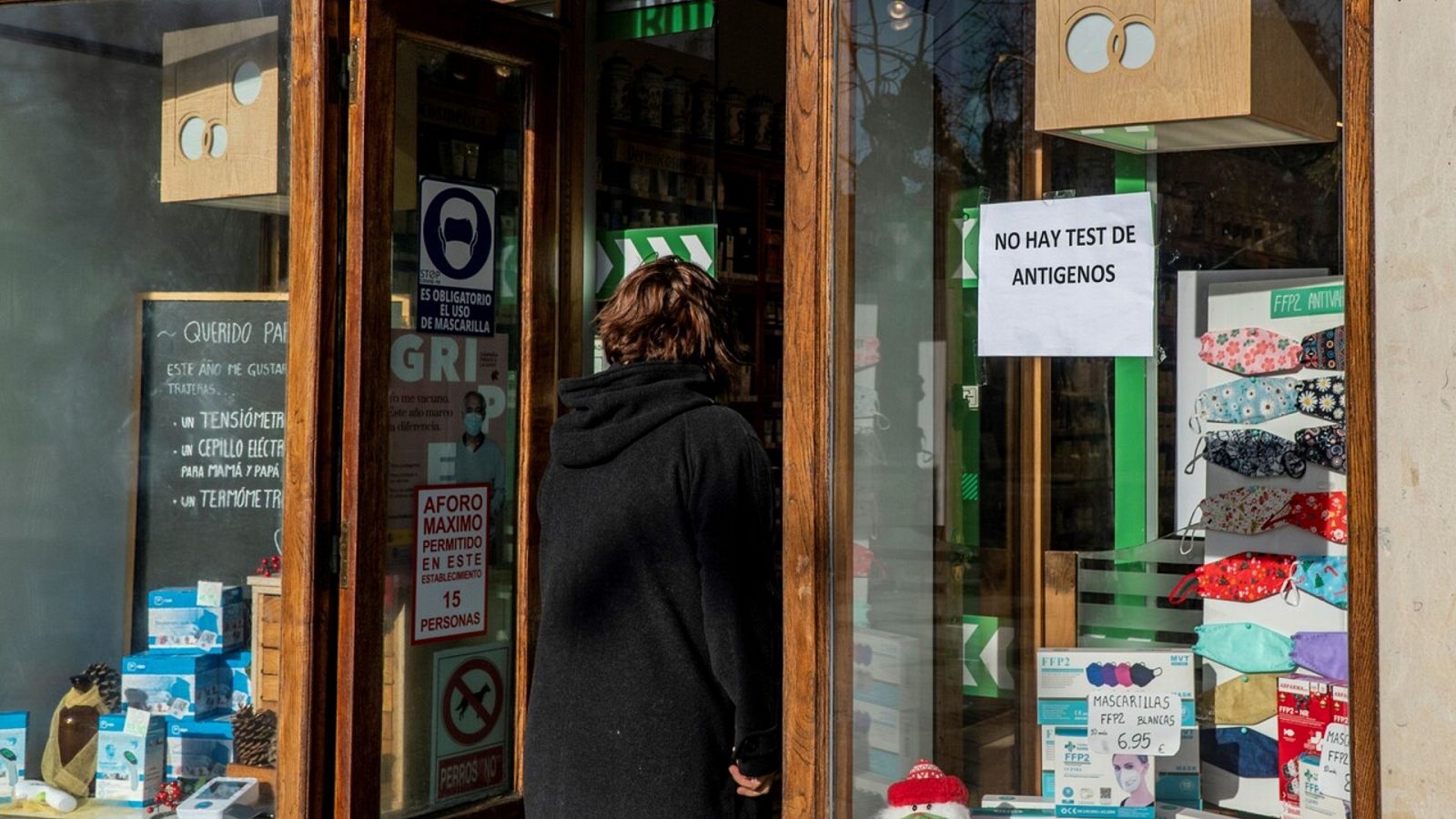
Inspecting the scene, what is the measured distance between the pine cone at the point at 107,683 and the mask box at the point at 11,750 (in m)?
0.25

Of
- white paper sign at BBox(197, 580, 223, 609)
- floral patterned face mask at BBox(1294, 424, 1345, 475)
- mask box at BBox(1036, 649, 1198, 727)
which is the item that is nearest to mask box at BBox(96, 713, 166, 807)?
white paper sign at BBox(197, 580, 223, 609)

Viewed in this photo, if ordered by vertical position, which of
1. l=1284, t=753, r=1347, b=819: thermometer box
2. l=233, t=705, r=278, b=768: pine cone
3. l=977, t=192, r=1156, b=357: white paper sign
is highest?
l=977, t=192, r=1156, b=357: white paper sign

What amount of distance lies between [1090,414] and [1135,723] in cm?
65

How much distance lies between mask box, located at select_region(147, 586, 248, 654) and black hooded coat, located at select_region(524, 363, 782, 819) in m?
1.54

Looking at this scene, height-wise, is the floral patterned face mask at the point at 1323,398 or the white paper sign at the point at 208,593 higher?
the floral patterned face mask at the point at 1323,398

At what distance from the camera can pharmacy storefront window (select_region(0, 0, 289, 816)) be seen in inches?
156

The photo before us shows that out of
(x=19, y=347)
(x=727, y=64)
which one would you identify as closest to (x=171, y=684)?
(x=19, y=347)

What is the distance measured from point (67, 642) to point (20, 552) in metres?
0.32

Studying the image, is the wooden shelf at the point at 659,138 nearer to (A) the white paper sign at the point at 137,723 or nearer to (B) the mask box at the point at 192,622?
(B) the mask box at the point at 192,622

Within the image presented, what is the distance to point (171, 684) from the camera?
415 centimetres

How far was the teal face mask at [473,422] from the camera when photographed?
404cm

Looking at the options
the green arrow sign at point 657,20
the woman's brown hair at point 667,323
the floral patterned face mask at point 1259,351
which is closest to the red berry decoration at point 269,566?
the woman's brown hair at point 667,323

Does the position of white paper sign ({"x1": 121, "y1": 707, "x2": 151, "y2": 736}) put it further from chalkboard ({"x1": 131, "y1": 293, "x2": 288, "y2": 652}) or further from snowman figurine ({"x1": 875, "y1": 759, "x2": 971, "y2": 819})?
snowman figurine ({"x1": 875, "y1": 759, "x2": 971, "y2": 819})

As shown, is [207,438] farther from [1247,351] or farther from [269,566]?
[1247,351]
